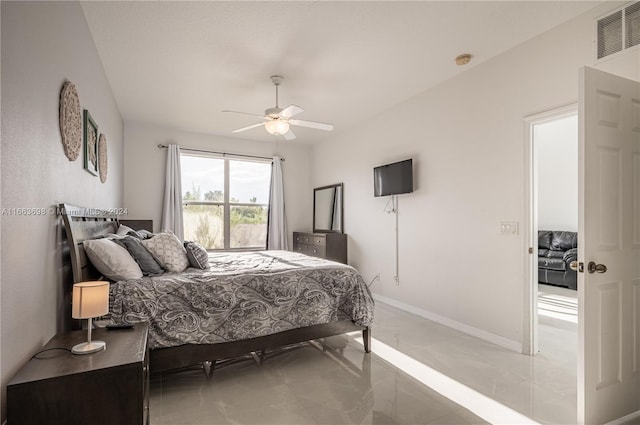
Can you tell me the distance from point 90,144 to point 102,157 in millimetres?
662

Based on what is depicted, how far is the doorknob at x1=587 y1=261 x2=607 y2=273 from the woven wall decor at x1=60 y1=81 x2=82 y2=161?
3029 millimetres

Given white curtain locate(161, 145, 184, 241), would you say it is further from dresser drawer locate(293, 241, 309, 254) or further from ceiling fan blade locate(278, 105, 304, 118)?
ceiling fan blade locate(278, 105, 304, 118)

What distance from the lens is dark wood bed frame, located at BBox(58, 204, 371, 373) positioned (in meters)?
1.84

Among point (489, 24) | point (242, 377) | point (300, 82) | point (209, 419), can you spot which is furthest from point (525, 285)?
point (300, 82)

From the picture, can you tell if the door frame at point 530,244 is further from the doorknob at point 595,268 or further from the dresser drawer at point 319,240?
the dresser drawer at point 319,240

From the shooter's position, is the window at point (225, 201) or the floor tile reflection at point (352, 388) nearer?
the floor tile reflection at point (352, 388)

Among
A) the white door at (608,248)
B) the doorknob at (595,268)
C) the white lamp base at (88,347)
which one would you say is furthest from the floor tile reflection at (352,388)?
the doorknob at (595,268)

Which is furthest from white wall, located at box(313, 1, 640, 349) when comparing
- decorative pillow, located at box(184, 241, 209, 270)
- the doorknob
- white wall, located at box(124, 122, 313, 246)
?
white wall, located at box(124, 122, 313, 246)

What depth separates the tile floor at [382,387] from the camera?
195cm

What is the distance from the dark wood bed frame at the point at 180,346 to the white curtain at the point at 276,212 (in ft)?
11.1

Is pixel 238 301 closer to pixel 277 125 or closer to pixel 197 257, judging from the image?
pixel 197 257

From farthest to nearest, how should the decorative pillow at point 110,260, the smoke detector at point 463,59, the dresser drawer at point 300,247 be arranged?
the dresser drawer at point 300,247 < the smoke detector at point 463,59 < the decorative pillow at point 110,260

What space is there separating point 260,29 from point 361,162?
285 centimetres

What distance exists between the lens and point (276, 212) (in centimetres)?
617
